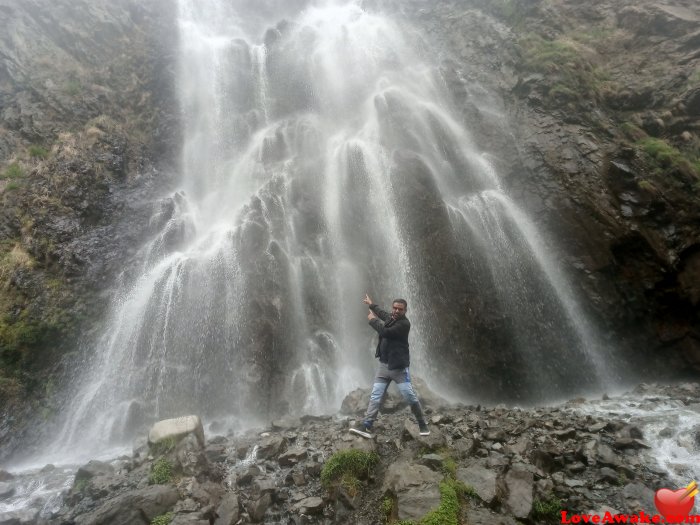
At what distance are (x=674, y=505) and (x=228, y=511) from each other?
5641 millimetres

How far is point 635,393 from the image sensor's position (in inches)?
421

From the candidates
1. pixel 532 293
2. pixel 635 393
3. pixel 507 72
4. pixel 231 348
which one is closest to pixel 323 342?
pixel 231 348

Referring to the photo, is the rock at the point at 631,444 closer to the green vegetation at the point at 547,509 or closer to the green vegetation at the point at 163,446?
the green vegetation at the point at 547,509

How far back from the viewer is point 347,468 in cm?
597

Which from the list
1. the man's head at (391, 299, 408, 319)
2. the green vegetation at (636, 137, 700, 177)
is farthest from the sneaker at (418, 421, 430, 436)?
the green vegetation at (636, 137, 700, 177)

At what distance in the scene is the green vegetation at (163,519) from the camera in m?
5.52

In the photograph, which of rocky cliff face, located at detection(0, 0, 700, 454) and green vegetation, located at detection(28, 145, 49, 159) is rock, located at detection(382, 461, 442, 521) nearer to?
rocky cliff face, located at detection(0, 0, 700, 454)

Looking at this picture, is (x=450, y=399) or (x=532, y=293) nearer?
(x=450, y=399)

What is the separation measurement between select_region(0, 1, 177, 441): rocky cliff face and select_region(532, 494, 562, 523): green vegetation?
14179 mm

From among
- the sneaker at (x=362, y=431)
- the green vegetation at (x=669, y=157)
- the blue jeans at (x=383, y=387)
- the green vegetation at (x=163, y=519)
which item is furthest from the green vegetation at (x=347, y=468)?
the green vegetation at (x=669, y=157)

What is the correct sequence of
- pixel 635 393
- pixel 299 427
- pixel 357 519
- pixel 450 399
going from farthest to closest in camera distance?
pixel 450 399
pixel 635 393
pixel 299 427
pixel 357 519

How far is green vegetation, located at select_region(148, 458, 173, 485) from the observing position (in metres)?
6.89

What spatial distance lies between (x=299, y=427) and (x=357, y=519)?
4173 mm

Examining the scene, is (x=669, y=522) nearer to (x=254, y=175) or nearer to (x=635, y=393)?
(x=635, y=393)
